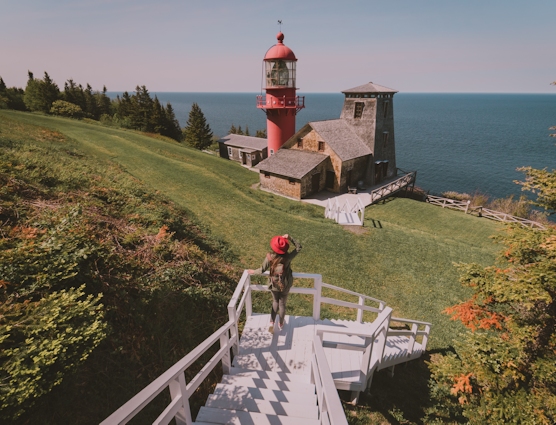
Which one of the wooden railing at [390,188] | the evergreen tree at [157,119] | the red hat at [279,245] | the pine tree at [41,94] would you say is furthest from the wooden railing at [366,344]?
the pine tree at [41,94]

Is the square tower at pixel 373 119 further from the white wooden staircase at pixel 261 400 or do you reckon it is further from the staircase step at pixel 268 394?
the staircase step at pixel 268 394

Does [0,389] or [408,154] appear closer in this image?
[0,389]

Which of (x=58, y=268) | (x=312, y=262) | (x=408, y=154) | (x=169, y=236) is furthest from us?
(x=408, y=154)

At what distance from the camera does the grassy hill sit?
37.3 feet

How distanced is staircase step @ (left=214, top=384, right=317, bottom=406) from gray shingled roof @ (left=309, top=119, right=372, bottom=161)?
81.1ft

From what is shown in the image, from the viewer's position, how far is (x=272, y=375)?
16.5 feet

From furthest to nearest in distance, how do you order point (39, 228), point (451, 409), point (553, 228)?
point (451, 409) < point (39, 228) < point (553, 228)

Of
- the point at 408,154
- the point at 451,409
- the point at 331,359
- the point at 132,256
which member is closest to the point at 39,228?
the point at 132,256

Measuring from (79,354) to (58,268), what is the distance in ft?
5.69

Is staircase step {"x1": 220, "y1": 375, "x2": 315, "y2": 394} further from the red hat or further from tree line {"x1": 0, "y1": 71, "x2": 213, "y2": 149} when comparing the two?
tree line {"x1": 0, "y1": 71, "x2": 213, "y2": 149}

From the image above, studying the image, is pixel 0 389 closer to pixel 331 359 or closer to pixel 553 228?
pixel 331 359

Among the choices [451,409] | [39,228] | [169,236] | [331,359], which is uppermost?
[39,228]

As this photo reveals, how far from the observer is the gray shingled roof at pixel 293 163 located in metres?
26.8

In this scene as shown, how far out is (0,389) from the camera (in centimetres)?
287
